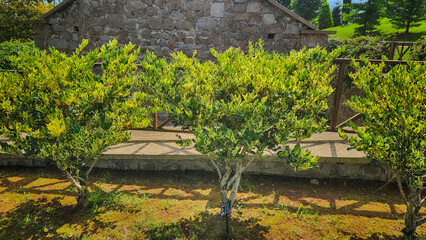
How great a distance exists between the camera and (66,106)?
9.86 feet

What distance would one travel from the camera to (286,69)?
9.19 ft

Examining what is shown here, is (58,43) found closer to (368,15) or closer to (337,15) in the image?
(368,15)

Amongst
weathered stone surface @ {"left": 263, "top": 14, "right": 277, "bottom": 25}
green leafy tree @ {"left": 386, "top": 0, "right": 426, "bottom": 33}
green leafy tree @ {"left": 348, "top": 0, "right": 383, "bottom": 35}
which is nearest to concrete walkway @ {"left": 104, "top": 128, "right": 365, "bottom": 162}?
weathered stone surface @ {"left": 263, "top": 14, "right": 277, "bottom": 25}

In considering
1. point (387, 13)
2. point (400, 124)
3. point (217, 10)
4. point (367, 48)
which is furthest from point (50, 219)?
point (387, 13)

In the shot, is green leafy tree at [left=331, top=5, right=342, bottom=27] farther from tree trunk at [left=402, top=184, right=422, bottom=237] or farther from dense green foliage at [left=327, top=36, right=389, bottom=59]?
tree trunk at [left=402, top=184, right=422, bottom=237]

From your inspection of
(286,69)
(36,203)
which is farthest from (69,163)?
(286,69)

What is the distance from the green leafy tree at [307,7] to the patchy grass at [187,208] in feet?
113

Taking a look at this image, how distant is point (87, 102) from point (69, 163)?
748mm

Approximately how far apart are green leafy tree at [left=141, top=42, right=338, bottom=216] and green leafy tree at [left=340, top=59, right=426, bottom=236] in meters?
0.51

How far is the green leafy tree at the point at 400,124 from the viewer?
2.50m

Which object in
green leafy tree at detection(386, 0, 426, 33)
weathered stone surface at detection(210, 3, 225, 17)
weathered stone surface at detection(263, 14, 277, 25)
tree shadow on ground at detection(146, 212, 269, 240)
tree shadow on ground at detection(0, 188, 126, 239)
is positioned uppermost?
green leafy tree at detection(386, 0, 426, 33)

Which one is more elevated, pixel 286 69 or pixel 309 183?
pixel 286 69

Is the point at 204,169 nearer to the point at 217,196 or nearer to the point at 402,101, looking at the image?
the point at 217,196

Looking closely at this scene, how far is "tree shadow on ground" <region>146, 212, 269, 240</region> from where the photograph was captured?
290cm
